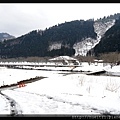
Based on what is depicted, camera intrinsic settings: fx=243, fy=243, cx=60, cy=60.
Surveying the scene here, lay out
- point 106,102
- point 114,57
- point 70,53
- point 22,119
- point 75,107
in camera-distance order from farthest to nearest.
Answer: point 70,53
point 114,57
point 106,102
point 75,107
point 22,119

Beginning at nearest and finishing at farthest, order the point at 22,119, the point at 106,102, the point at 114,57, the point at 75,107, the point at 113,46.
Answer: the point at 22,119
the point at 75,107
the point at 106,102
the point at 114,57
the point at 113,46

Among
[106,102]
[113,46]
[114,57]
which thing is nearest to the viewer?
[106,102]

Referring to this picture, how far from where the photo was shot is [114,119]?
1138 cm

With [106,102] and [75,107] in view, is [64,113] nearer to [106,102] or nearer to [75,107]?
[75,107]

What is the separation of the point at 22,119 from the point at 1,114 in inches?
65.6

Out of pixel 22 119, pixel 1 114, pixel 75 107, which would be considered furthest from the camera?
pixel 75 107

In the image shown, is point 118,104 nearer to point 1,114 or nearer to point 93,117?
point 93,117

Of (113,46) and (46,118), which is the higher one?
(113,46)

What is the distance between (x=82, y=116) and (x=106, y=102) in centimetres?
408

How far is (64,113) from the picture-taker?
12.4m

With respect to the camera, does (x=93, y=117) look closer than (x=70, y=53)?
Yes

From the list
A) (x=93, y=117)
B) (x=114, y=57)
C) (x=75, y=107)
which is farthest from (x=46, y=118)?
(x=114, y=57)

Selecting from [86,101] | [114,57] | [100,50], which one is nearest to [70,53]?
[100,50]

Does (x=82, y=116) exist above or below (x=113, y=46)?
below
